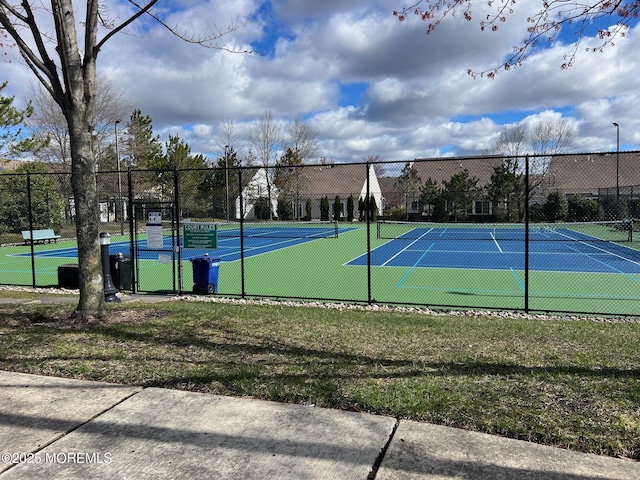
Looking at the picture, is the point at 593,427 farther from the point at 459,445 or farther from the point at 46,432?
the point at 46,432

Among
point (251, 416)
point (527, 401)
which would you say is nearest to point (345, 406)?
point (251, 416)

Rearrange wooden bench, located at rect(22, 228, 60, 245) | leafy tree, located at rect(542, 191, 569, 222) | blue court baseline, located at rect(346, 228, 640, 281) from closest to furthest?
1. blue court baseline, located at rect(346, 228, 640, 281)
2. leafy tree, located at rect(542, 191, 569, 222)
3. wooden bench, located at rect(22, 228, 60, 245)

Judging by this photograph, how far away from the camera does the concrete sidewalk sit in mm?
3021

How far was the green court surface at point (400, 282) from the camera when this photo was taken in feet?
36.5

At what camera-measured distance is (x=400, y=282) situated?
559 inches

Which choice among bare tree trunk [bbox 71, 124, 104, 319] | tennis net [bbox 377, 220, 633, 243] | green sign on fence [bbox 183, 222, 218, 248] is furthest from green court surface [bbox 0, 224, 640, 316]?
tennis net [bbox 377, 220, 633, 243]

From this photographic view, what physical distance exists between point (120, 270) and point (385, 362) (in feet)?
27.9

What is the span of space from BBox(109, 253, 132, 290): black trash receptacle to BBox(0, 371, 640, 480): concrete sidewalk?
768 cm

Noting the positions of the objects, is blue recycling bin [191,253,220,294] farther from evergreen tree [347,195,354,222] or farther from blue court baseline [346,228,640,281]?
evergreen tree [347,195,354,222]

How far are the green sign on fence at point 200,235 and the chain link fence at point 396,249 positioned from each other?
1.1 inches

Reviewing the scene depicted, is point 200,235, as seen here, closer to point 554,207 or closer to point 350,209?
point 554,207

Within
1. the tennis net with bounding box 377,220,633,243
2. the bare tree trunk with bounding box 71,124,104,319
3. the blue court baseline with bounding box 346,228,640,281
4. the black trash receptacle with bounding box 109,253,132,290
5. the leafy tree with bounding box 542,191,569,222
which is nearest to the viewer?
the bare tree trunk with bounding box 71,124,104,319

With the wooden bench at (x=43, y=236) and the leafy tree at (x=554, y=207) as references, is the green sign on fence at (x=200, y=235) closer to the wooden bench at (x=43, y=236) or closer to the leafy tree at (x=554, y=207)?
the leafy tree at (x=554, y=207)

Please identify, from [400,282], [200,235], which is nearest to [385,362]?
[200,235]
